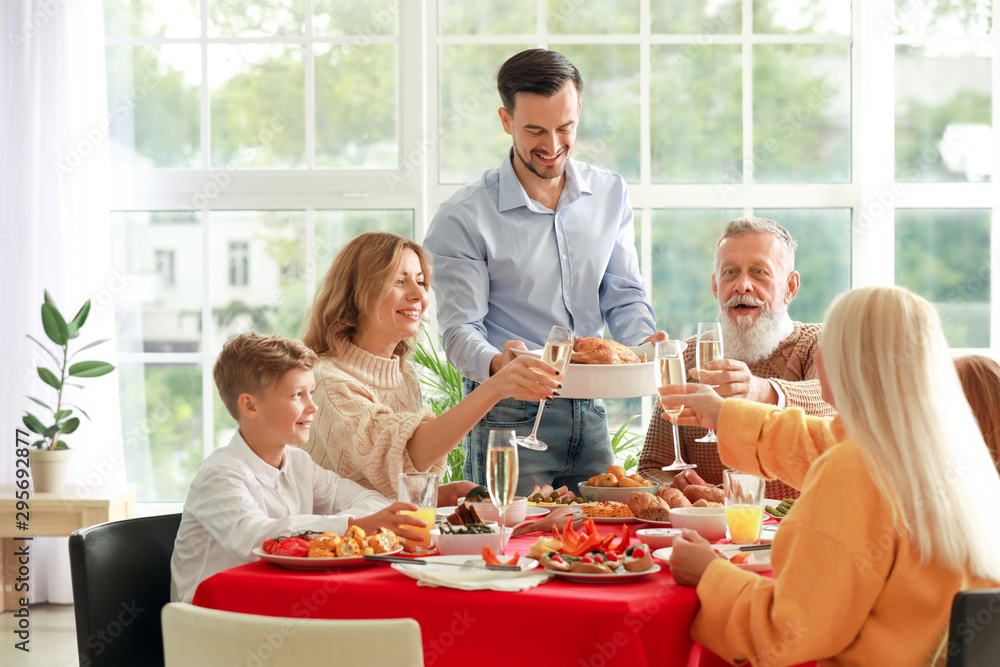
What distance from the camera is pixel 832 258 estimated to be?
429 centimetres

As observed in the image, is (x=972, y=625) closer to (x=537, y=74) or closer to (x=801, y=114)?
(x=537, y=74)

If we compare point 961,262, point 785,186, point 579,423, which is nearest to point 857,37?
point 785,186

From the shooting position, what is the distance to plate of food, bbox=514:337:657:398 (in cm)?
224

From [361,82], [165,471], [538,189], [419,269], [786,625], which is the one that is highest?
[361,82]

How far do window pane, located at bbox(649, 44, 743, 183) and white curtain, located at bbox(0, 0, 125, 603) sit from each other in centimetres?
245

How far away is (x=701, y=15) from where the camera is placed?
4.23m

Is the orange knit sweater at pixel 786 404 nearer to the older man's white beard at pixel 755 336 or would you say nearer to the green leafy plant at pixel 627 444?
the older man's white beard at pixel 755 336

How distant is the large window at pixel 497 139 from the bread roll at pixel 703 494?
90.0 inches

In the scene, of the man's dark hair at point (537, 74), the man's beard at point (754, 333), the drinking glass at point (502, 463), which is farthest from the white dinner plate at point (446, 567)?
the man's dark hair at point (537, 74)

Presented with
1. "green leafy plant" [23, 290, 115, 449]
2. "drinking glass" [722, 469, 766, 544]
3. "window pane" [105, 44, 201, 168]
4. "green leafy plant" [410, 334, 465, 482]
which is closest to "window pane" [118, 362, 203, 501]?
"green leafy plant" [23, 290, 115, 449]

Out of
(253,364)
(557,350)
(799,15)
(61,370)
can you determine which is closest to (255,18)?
(61,370)

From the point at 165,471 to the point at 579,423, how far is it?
7.80 feet

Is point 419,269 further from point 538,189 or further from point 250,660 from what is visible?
point 250,660

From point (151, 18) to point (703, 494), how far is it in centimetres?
Result: 349
